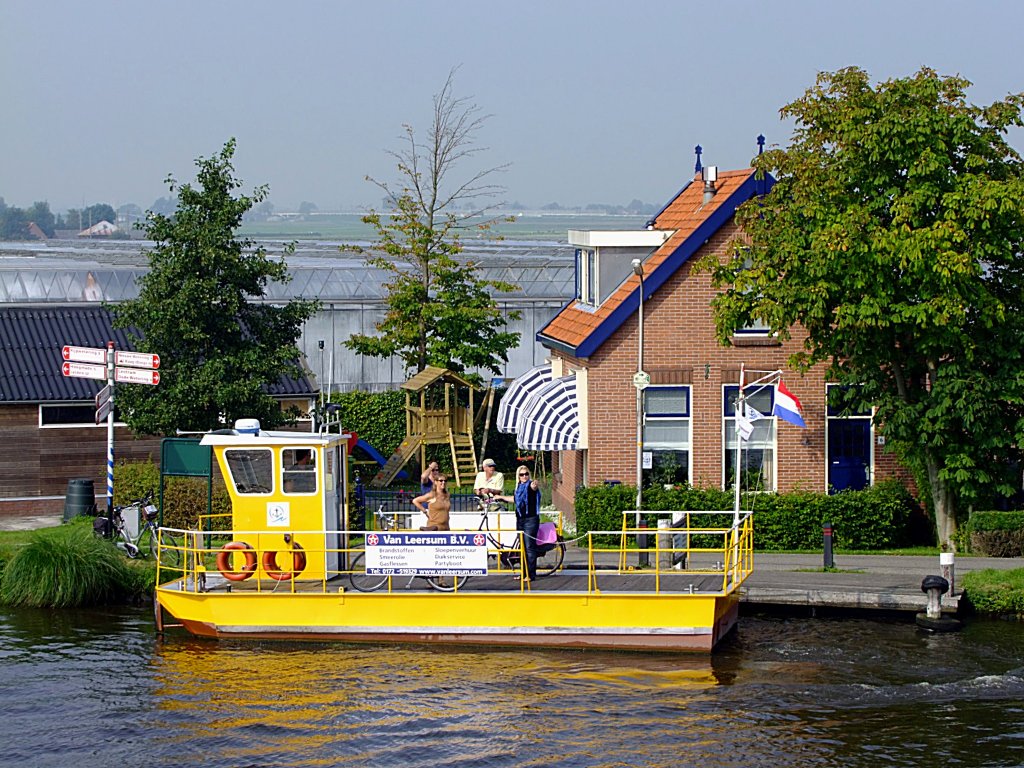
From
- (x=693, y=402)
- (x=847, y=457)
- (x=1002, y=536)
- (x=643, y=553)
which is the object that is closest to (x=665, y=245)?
(x=693, y=402)

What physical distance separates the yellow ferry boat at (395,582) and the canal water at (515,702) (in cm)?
35

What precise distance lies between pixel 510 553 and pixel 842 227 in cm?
871

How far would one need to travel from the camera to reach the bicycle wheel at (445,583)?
2275 cm

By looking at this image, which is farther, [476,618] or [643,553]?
[643,553]

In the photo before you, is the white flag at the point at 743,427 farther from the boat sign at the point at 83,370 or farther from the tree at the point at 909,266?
the boat sign at the point at 83,370

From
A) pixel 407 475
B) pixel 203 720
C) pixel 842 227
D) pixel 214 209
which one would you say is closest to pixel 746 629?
pixel 842 227

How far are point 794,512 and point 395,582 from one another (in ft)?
30.9

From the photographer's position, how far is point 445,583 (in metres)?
23.0

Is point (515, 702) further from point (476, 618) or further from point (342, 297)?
point (342, 297)

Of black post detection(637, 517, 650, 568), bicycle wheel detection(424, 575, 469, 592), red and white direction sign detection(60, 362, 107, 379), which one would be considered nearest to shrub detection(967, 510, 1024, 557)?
black post detection(637, 517, 650, 568)

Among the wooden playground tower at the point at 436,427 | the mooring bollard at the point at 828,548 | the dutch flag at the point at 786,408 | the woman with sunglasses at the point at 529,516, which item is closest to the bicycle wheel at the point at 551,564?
the woman with sunglasses at the point at 529,516

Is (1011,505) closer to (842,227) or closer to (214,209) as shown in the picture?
(842,227)

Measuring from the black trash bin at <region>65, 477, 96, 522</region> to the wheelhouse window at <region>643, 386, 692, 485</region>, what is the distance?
12.2m

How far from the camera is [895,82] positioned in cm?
2736
